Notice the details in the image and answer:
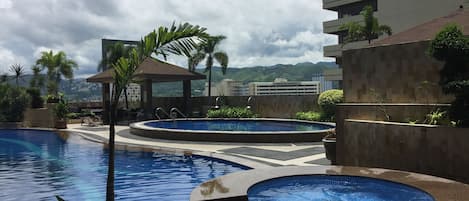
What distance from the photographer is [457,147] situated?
23.0 ft

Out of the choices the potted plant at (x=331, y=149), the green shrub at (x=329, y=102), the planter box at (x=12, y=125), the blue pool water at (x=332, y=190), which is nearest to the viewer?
the blue pool water at (x=332, y=190)

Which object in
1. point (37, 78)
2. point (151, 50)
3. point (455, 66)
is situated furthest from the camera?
point (37, 78)

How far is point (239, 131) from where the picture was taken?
1641 centimetres

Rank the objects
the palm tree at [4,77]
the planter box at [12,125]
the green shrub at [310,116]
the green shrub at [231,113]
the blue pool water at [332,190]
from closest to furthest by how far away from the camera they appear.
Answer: the blue pool water at [332,190] < the green shrub at [310,116] < the green shrub at [231,113] < the planter box at [12,125] < the palm tree at [4,77]

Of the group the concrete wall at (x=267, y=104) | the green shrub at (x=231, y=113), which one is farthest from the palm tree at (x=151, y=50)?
the concrete wall at (x=267, y=104)

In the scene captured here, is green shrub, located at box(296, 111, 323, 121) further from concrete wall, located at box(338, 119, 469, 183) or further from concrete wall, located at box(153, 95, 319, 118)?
concrete wall, located at box(338, 119, 469, 183)

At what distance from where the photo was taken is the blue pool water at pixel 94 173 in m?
7.93

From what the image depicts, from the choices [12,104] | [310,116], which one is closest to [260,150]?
[310,116]

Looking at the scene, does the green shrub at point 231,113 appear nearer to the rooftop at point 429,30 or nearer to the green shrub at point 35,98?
the green shrub at point 35,98

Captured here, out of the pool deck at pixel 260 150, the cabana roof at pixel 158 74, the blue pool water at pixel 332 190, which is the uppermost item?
the cabana roof at pixel 158 74

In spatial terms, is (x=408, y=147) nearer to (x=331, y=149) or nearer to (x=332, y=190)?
(x=332, y=190)

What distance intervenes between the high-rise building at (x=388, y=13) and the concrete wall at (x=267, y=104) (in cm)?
1613

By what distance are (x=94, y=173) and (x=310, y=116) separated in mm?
13870

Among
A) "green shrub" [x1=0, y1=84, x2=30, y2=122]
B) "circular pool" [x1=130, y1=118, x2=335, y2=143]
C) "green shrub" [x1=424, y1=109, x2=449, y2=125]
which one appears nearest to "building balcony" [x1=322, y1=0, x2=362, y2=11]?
"circular pool" [x1=130, y1=118, x2=335, y2=143]
